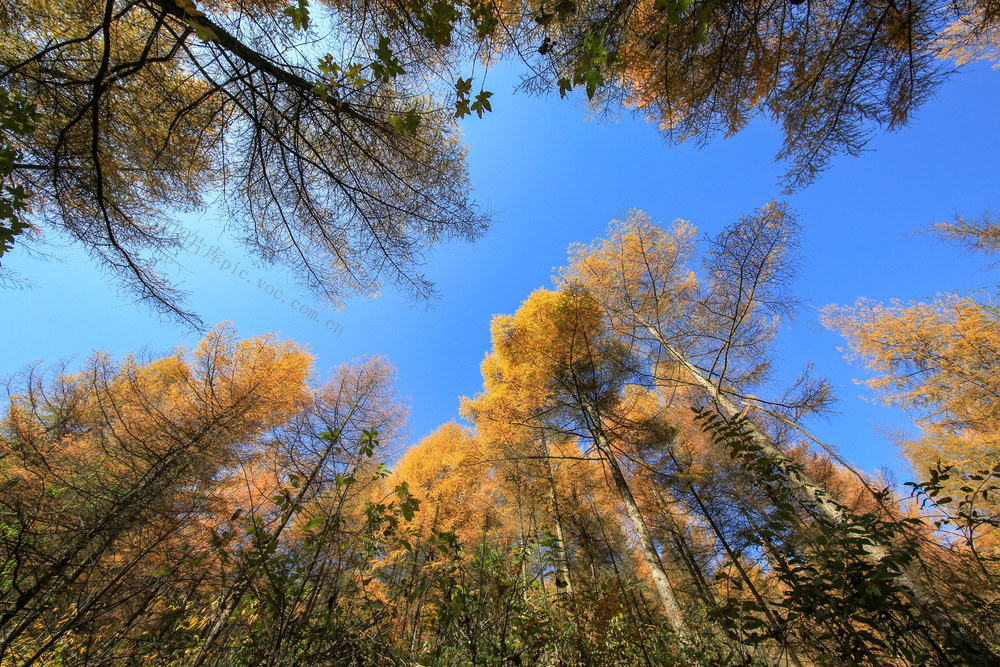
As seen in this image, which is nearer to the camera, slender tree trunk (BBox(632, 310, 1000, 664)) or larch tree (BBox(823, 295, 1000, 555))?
slender tree trunk (BBox(632, 310, 1000, 664))

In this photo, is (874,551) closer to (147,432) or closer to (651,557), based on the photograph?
(651,557)

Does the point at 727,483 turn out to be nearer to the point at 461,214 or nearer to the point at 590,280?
the point at 590,280

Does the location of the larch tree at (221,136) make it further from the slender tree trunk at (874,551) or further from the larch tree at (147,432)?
the slender tree trunk at (874,551)

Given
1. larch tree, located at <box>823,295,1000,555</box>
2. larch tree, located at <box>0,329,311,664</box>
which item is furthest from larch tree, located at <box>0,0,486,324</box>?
larch tree, located at <box>823,295,1000,555</box>

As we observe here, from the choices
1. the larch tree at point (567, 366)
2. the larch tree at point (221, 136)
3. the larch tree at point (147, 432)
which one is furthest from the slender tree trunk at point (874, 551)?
the larch tree at point (147, 432)

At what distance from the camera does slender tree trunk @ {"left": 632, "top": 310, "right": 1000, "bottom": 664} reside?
148 centimetres

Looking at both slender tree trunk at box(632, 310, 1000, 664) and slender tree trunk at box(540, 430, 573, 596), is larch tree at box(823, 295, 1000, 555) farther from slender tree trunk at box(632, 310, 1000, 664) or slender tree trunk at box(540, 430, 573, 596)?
slender tree trunk at box(540, 430, 573, 596)

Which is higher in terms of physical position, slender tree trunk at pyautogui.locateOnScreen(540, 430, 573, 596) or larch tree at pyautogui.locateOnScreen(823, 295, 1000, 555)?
larch tree at pyautogui.locateOnScreen(823, 295, 1000, 555)

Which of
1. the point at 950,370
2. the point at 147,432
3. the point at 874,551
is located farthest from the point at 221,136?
the point at 950,370

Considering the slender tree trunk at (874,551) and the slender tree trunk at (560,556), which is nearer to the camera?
the slender tree trunk at (874,551)

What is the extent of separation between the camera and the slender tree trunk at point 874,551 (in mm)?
1478

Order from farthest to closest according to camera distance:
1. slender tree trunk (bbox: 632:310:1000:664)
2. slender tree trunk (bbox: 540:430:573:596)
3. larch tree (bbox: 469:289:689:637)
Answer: larch tree (bbox: 469:289:689:637) → slender tree trunk (bbox: 540:430:573:596) → slender tree trunk (bbox: 632:310:1000:664)

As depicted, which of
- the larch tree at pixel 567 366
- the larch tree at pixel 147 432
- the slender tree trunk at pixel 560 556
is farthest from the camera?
the larch tree at pixel 567 366

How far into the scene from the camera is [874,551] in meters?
3.77
